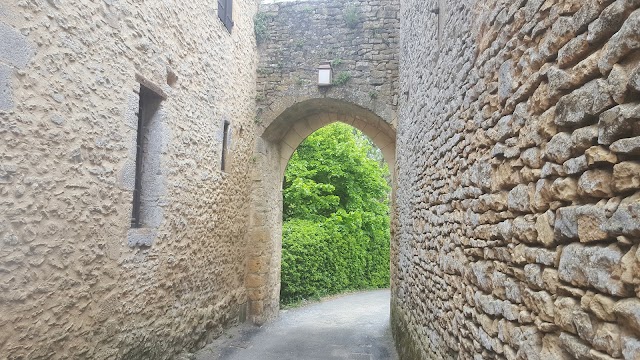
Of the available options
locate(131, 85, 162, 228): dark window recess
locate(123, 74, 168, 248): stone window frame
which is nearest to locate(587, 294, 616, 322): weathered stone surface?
locate(123, 74, 168, 248): stone window frame

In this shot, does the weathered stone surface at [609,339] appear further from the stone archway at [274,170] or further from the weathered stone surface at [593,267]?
the stone archway at [274,170]

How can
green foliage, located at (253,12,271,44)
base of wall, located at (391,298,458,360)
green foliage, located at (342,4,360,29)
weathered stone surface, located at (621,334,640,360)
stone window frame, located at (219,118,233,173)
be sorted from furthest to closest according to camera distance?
green foliage, located at (253,12,271,44) → green foliage, located at (342,4,360,29) → stone window frame, located at (219,118,233,173) → base of wall, located at (391,298,458,360) → weathered stone surface, located at (621,334,640,360)

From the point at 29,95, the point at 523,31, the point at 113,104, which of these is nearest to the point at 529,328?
the point at 523,31

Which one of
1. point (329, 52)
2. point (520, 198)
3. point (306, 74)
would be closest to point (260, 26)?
point (306, 74)

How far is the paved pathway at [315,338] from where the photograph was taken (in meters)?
5.57

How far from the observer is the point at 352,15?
766 centimetres

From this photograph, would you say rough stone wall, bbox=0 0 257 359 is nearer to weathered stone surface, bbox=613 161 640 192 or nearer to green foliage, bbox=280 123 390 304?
weathered stone surface, bbox=613 161 640 192

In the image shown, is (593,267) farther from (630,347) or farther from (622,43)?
(622,43)

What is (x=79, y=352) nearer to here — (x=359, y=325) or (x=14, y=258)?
(x=14, y=258)

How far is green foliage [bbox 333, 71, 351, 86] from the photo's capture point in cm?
758

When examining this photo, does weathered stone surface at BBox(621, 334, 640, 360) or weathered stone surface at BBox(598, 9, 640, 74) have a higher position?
weathered stone surface at BBox(598, 9, 640, 74)

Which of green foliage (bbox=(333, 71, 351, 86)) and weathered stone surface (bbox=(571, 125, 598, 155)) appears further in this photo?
green foliage (bbox=(333, 71, 351, 86))

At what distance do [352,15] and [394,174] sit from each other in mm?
2683

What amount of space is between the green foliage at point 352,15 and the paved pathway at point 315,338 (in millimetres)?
4877
